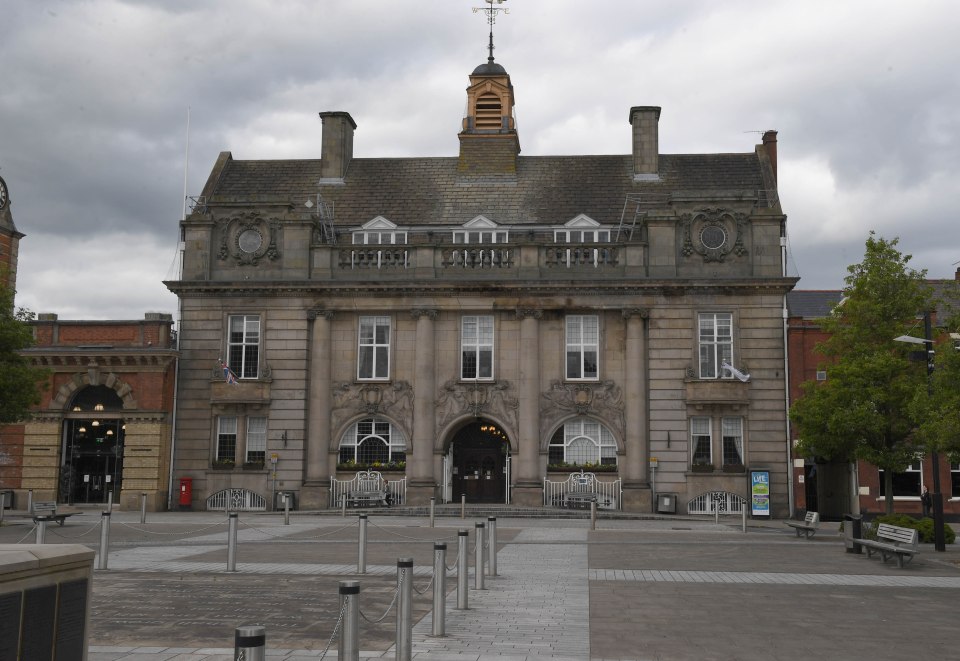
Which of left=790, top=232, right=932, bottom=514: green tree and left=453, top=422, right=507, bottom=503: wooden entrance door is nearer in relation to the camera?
left=790, top=232, right=932, bottom=514: green tree

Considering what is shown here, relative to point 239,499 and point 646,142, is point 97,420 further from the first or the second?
point 646,142

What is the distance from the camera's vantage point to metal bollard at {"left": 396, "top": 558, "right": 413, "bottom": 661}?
10141mm

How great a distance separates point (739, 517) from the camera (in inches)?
1485

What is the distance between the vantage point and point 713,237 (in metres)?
40.0

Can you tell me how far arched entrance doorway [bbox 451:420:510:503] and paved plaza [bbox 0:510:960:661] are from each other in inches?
550

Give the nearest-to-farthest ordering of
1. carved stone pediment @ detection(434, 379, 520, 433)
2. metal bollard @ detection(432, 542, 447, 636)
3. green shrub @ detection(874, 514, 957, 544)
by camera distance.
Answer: metal bollard @ detection(432, 542, 447, 636) → green shrub @ detection(874, 514, 957, 544) → carved stone pediment @ detection(434, 379, 520, 433)

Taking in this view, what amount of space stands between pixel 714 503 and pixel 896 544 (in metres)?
16.9

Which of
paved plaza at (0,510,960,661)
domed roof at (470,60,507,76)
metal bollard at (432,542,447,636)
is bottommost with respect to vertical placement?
paved plaza at (0,510,960,661)

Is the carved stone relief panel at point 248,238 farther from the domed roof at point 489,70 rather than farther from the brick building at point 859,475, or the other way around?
the brick building at point 859,475

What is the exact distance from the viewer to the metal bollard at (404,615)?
33.3ft

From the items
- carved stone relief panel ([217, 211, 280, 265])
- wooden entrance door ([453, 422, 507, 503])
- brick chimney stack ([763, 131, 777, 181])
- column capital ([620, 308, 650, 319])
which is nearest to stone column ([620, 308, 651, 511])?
column capital ([620, 308, 650, 319])

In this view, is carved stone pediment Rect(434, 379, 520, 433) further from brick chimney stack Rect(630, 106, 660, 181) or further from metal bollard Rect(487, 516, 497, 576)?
metal bollard Rect(487, 516, 497, 576)

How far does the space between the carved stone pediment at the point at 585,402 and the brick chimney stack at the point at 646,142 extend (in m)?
10.6

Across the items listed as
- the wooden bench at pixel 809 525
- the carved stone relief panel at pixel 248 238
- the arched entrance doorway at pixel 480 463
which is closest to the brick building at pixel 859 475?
the wooden bench at pixel 809 525
